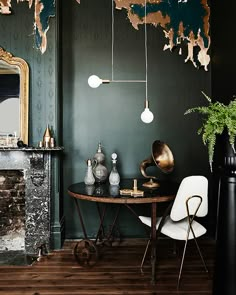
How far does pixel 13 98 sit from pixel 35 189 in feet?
3.42

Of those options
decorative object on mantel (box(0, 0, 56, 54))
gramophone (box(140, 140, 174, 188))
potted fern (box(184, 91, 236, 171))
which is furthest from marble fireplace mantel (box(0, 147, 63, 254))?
potted fern (box(184, 91, 236, 171))

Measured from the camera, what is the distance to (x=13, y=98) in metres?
3.49

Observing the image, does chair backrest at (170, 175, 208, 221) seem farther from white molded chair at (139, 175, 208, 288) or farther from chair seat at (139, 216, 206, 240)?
chair seat at (139, 216, 206, 240)

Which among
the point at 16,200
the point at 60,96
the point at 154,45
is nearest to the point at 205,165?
the point at 154,45

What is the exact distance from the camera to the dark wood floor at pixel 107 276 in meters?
2.56

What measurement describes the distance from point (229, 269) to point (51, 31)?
9.62ft

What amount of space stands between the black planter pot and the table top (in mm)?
771

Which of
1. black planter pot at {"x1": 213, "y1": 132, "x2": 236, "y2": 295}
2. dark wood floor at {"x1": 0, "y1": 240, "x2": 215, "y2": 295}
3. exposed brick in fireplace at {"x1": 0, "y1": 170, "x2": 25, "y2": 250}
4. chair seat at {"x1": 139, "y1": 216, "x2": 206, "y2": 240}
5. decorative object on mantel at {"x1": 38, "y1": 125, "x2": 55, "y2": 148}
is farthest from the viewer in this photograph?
exposed brick in fireplace at {"x1": 0, "y1": 170, "x2": 25, "y2": 250}

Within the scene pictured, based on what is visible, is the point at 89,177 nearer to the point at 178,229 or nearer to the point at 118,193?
the point at 118,193

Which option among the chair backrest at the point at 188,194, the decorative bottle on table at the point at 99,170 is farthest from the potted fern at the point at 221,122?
the decorative bottle on table at the point at 99,170

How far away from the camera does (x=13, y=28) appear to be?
11.4 feet

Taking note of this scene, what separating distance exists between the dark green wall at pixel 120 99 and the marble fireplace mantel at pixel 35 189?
41 centimetres

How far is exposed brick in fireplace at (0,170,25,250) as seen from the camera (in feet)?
11.5

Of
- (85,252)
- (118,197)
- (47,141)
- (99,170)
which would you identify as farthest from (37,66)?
(85,252)
